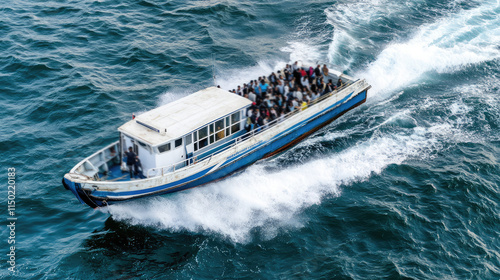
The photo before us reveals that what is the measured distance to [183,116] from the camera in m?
25.1

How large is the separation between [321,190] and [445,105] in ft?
41.2

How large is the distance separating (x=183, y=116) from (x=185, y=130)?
124 cm

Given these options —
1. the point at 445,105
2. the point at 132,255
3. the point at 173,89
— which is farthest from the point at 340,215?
the point at 173,89

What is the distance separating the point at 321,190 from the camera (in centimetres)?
2658

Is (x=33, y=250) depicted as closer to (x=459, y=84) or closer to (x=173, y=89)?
(x=173, y=89)

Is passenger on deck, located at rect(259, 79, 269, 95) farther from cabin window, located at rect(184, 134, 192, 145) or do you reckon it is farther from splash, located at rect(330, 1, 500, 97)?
splash, located at rect(330, 1, 500, 97)

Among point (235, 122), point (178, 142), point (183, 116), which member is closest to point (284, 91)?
point (235, 122)

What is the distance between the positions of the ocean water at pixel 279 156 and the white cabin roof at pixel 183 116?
3.48m

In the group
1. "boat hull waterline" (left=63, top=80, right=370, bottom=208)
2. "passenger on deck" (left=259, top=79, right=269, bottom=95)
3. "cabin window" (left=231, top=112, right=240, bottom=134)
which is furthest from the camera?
"passenger on deck" (left=259, top=79, right=269, bottom=95)

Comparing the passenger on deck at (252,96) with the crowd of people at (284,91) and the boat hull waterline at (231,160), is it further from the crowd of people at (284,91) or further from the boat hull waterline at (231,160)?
the boat hull waterline at (231,160)

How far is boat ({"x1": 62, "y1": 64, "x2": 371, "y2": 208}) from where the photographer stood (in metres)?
23.3

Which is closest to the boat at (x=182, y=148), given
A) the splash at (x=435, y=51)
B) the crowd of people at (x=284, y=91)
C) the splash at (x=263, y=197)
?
the crowd of people at (x=284, y=91)

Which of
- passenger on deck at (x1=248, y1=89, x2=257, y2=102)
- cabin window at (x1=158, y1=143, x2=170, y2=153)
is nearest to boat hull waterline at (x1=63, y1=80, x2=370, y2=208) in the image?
cabin window at (x1=158, y1=143, x2=170, y2=153)

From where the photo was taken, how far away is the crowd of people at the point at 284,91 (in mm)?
27828
